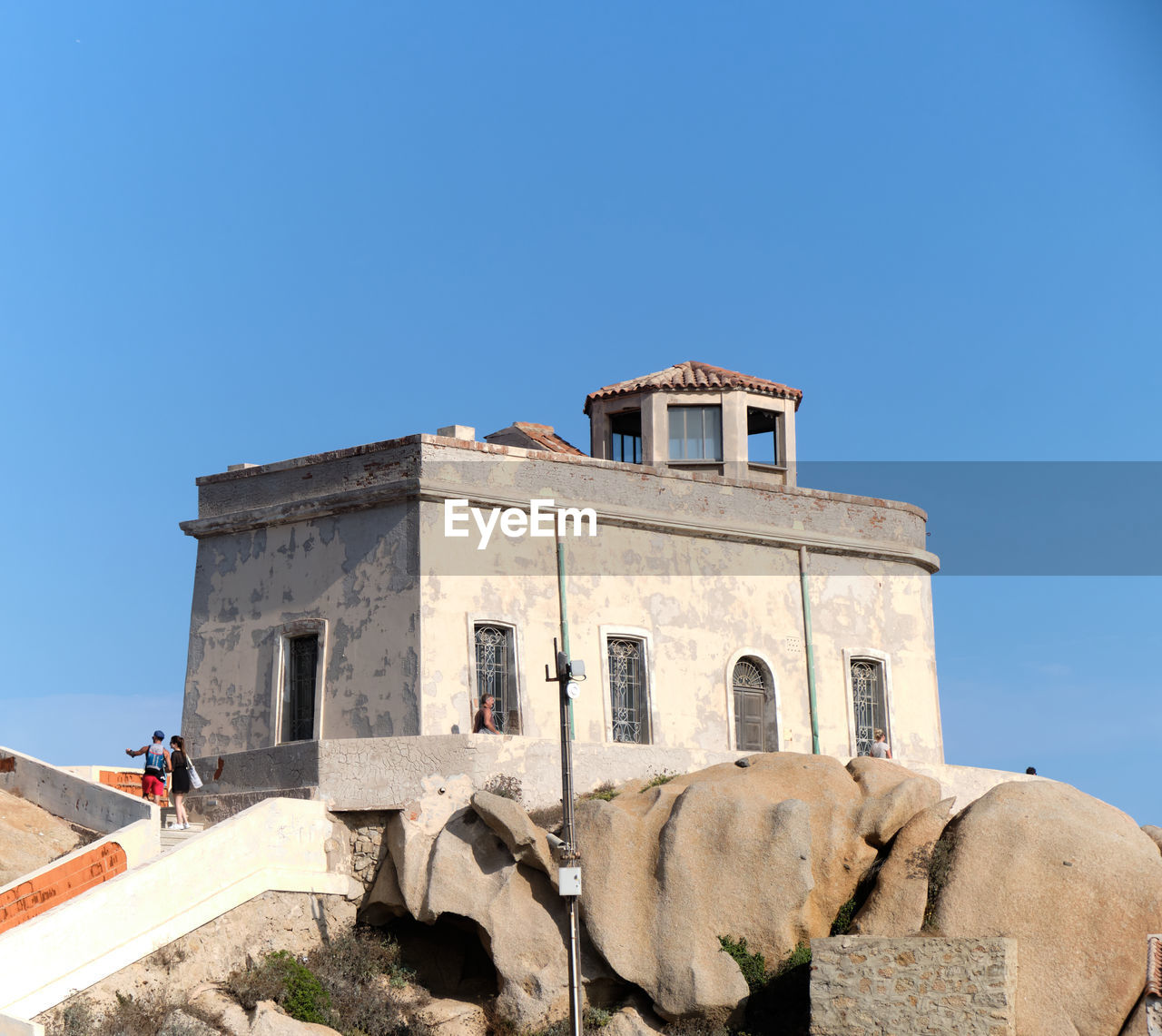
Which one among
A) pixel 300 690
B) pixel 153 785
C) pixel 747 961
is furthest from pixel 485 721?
pixel 747 961

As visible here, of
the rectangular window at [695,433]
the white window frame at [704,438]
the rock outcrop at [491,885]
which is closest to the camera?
the rock outcrop at [491,885]

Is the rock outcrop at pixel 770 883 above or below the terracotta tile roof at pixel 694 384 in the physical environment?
below

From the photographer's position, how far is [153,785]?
26.8 meters

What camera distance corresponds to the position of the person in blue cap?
87.9 feet

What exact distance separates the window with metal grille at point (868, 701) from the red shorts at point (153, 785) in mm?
12978

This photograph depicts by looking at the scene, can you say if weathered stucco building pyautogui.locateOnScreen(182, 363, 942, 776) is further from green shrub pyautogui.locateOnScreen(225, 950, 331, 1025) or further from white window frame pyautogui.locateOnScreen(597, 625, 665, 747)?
green shrub pyautogui.locateOnScreen(225, 950, 331, 1025)

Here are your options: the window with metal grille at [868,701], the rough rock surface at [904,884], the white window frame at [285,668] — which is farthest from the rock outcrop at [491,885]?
the window with metal grille at [868,701]

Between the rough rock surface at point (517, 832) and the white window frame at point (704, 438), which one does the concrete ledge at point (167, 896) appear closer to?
the rough rock surface at point (517, 832)

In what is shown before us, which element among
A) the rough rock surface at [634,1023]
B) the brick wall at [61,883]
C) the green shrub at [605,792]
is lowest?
the rough rock surface at [634,1023]

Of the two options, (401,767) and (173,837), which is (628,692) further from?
(173,837)

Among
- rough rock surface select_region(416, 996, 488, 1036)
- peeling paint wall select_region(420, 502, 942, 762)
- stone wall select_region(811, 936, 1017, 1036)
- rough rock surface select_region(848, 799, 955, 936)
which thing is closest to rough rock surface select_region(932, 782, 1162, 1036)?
rough rock surface select_region(848, 799, 955, 936)

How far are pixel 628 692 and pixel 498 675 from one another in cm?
263

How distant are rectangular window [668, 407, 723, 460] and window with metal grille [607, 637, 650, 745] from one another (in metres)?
5.60

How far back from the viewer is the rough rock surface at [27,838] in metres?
23.6
